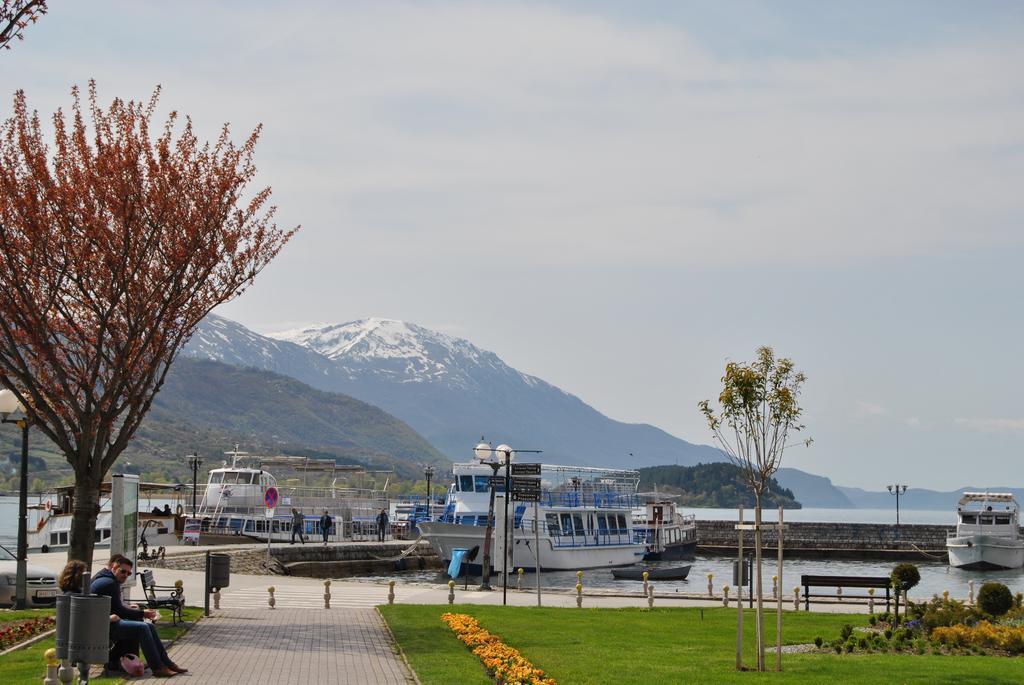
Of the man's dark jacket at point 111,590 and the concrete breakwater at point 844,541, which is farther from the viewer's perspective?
the concrete breakwater at point 844,541

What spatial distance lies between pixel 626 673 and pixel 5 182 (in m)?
16.5

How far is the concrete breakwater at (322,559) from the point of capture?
173 feet

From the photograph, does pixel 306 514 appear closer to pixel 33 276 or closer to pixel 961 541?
pixel 961 541

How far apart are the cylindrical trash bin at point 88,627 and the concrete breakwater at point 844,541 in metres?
76.9

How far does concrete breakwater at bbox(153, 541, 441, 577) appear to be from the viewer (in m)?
52.6

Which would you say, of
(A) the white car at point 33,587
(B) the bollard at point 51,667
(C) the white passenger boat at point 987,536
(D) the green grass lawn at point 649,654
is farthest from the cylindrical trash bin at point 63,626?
(C) the white passenger boat at point 987,536

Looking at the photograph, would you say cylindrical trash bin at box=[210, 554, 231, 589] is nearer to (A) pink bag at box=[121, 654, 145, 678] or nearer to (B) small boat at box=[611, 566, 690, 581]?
(A) pink bag at box=[121, 654, 145, 678]

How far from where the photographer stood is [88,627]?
14.8 metres

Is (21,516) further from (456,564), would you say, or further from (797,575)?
(797,575)

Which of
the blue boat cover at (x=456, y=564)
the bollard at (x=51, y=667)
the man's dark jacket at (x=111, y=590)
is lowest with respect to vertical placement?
the blue boat cover at (x=456, y=564)

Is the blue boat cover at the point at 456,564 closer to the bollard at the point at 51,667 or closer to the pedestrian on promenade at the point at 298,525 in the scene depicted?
the pedestrian on promenade at the point at 298,525

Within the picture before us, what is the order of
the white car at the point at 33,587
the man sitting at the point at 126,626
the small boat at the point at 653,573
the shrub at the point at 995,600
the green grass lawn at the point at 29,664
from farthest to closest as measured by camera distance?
the small boat at the point at 653,573 < the white car at the point at 33,587 < the shrub at the point at 995,600 < the man sitting at the point at 126,626 < the green grass lawn at the point at 29,664

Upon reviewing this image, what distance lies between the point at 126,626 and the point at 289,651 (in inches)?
172

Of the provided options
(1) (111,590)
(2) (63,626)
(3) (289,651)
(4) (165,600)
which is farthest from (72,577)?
(4) (165,600)
